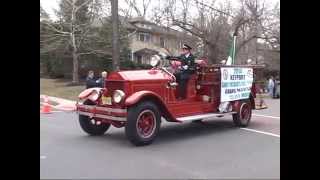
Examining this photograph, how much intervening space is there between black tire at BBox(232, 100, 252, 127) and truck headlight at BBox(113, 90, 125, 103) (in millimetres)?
3864

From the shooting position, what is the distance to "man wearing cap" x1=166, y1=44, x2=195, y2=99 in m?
11.3

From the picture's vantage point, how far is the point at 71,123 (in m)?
13.3

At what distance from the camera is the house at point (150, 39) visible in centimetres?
3872

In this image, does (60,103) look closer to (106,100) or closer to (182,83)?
(182,83)

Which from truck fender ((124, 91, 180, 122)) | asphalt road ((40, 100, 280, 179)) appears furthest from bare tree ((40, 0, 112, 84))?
truck fender ((124, 91, 180, 122))

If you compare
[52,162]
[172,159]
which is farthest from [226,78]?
[52,162]

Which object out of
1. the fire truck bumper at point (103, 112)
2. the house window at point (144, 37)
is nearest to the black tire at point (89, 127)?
the fire truck bumper at point (103, 112)

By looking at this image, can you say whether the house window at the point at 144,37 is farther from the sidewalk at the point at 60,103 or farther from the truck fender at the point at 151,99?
the truck fender at the point at 151,99

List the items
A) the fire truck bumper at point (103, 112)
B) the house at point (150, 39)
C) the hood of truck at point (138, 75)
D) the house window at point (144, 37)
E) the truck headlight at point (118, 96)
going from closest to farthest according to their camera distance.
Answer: the fire truck bumper at point (103, 112), the truck headlight at point (118, 96), the hood of truck at point (138, 75), the house at point (150, 39), the house window at point (144, 37)

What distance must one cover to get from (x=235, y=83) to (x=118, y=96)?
3.84 m

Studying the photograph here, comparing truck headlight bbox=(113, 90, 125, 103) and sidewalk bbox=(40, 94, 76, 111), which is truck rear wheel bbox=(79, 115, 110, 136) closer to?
truck headlight bbox=(113, 90, 125, 103)

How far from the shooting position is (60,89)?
30344 millimetres

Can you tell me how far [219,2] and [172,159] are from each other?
97.4 feet
